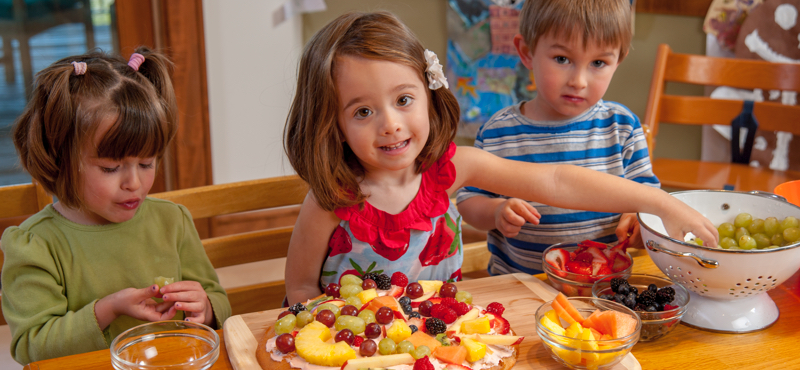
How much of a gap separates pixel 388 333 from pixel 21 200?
0.93m

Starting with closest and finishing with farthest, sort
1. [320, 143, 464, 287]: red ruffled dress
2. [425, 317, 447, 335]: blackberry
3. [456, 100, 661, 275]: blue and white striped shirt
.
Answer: [425, 317, 447, 335]: blackberry < [320, 143, 464, 287]: red ruffled dress < [456, 100, 661, 275]: blue and white striped shirt

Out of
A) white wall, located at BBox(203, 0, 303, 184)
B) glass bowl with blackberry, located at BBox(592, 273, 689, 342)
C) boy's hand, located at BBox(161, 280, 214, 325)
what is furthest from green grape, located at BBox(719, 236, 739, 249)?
white wall, located at BBox(203, 0, 303, 184)

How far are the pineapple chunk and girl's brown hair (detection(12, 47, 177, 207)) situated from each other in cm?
72

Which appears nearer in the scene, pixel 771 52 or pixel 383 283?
pixel 383 283

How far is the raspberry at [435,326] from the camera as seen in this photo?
945 millimetres

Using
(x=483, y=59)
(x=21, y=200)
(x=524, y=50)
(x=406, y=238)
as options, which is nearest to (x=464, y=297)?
(x=406, y=238)

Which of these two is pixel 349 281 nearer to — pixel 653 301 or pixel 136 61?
pixel 653 301

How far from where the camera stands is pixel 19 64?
2.59 m

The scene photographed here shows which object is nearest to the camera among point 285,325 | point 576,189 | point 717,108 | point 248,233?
point 285,325

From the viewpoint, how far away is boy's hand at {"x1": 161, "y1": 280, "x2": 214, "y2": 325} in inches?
45.8

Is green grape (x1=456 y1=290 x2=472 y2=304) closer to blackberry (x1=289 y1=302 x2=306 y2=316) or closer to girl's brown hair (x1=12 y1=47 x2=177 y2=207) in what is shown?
blackberry (x1=289 y1=302 x2=306 y2=316)

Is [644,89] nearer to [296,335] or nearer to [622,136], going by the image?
[622,136]

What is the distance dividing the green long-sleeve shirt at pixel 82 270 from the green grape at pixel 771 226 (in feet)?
3.44

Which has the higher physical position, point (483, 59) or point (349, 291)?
point (483, 59)
